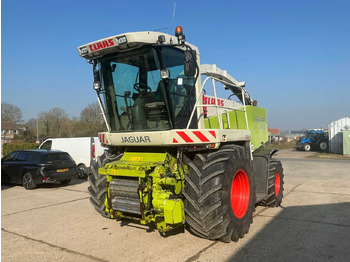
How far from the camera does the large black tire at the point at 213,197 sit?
434 cm

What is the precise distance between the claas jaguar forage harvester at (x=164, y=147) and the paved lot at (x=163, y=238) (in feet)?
1.07

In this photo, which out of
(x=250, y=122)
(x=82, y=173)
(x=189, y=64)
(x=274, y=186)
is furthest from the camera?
(x=82, y=173)

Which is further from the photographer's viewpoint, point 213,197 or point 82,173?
point 82,173

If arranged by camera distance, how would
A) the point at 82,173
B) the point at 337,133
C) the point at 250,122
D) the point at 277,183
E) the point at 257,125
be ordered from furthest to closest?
the point at 337,133
the point at 82,173
the point at 257,125
the point at 277,183
the point at 250,122

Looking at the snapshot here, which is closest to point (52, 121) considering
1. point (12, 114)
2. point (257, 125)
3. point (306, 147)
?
point (12, 114)

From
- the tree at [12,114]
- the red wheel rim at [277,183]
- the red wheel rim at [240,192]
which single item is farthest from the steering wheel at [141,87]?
the tree at [12,114]

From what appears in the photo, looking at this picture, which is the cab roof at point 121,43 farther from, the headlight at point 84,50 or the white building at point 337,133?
the white building at point 337,133

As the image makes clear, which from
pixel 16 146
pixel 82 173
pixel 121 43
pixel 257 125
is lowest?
pixel 82 173

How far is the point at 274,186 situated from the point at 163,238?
309 centimetres

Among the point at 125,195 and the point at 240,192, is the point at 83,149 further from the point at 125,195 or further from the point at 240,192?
the point at 240,192

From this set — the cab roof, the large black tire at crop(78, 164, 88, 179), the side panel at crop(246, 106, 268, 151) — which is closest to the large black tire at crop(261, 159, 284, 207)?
the side panel at crop(246, 106, 268, 151)

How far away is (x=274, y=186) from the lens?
6.68m

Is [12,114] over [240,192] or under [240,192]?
over

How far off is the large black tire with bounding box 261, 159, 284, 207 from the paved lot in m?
0.19
